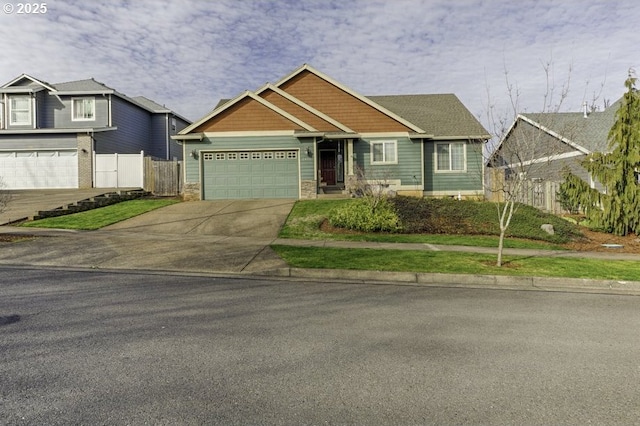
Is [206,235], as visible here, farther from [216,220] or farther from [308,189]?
[308,189]

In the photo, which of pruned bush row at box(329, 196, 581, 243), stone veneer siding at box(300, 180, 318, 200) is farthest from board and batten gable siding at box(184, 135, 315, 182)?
pruned bush row at box(329, 196, 581, 243)

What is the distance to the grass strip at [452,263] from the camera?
28.6 feet

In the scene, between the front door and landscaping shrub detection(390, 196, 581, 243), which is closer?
landscaping shrub detection(390, 196, 581, 243)

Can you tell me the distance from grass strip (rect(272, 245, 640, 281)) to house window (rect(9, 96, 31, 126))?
26.4m

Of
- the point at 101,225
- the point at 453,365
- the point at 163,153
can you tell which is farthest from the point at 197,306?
the point at 163,153

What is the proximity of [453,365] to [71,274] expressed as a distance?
25.0ft

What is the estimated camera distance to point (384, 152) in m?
22.7

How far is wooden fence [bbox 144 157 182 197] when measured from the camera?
23766 millimetres

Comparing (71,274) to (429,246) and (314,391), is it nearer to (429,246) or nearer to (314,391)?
(314,391)

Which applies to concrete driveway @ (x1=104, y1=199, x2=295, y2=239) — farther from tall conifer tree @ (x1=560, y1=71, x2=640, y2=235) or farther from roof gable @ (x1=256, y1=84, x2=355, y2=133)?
tall conifer tree @ (x1=560, y1=71, x2=640, y2=235)

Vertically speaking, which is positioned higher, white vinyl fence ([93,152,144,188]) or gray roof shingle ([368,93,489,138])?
gray roof shingle ([368,93,489,138])

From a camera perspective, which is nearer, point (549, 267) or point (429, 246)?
point (549, 267)

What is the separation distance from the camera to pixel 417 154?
22.5m

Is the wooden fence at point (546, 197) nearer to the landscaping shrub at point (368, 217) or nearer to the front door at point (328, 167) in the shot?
the landscaping shrub at point (368, 217)
